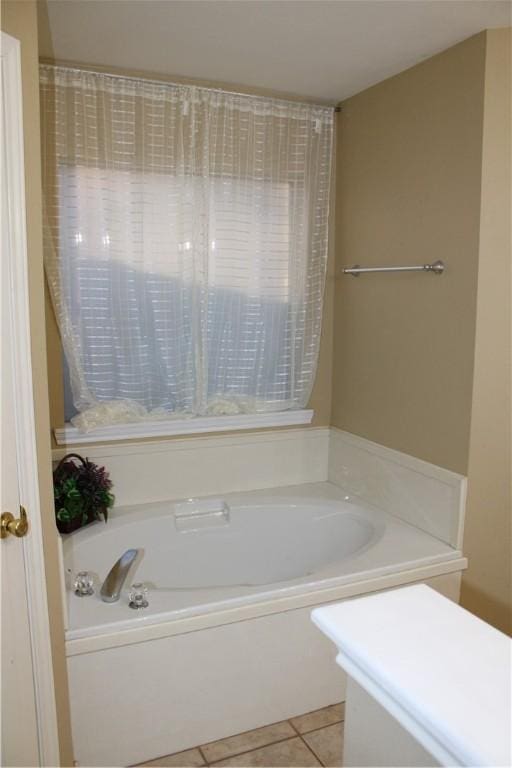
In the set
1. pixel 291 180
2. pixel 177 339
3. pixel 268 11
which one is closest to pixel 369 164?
pixel 291 180

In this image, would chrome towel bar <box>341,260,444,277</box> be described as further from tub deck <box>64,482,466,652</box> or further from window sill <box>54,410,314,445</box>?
tub deck <box>64,482,466,652</box>

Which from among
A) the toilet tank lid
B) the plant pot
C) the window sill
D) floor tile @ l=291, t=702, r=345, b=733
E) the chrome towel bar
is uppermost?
the chrome towel bar

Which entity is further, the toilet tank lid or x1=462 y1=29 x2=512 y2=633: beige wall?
x1=462 y1=29 x2=512 y2=633: beige wall

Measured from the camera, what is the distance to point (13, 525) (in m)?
1.43

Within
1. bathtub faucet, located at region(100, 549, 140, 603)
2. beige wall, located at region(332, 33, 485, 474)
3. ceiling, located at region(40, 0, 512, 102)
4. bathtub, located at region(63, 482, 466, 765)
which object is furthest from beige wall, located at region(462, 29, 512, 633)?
bathtub faucet, located at region(100, 549, 140, 603)

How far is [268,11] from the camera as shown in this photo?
6.19 ft

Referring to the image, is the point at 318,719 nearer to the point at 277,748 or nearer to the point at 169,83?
the point at 277,748

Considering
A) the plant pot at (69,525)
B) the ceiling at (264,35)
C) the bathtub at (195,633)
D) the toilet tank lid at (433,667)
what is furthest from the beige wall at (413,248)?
the toilet tank lid at (433,667)

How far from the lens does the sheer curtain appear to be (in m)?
2.31

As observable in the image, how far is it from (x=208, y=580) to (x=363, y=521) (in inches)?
28.8

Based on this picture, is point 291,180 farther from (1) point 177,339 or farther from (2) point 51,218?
A: (2) point 51,218

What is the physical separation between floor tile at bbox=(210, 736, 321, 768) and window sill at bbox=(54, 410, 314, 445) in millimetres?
1281

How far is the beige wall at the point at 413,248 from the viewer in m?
2.13

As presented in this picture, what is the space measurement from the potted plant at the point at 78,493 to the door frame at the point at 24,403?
28.7 inches
